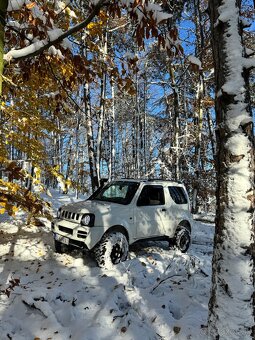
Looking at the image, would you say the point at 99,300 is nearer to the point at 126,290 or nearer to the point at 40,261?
the point at 126,290

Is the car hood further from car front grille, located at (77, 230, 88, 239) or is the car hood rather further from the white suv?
car front grille, located at (77, 230, 88, 239)

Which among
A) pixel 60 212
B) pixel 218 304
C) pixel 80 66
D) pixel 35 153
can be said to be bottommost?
pixel 218 304

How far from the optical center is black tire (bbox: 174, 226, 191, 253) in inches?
339

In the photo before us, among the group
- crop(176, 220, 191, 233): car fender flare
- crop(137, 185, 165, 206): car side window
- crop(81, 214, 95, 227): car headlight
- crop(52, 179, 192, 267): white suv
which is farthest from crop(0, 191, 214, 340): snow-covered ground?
crop(176, 220, 191, 233): car fender flare

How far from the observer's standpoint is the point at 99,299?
484 centimetres

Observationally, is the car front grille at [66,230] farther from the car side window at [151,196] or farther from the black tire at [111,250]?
the car side window at [151,196]

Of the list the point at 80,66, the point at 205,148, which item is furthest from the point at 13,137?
the point at 205,148

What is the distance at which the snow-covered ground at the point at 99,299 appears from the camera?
13.2 feet

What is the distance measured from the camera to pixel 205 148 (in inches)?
715

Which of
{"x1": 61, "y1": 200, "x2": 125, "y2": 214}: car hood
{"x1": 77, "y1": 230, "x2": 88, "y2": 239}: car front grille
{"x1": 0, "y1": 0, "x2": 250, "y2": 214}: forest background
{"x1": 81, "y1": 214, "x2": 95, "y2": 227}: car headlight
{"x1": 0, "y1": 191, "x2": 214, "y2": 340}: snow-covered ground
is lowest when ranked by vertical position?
{"x1": 0, "y1": 191, "x2": 214, "y2": 340}: snow-covered ground

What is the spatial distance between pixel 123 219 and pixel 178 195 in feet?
8.70

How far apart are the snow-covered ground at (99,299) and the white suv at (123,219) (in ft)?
1.65

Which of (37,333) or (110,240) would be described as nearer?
(37,333)

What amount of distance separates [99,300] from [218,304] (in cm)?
229
